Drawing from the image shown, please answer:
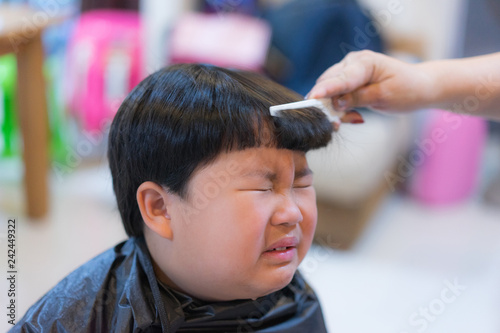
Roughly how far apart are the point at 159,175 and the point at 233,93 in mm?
171

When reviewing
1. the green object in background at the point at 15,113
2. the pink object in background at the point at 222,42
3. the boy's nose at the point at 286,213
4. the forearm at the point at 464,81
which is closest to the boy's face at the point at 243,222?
the boy's nose at the point at 286,213

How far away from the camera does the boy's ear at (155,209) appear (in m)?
0.91

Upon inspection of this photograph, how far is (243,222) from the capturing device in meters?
0.85

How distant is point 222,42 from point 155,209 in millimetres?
1887

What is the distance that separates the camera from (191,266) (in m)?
0.90

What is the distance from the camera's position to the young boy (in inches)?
33.9

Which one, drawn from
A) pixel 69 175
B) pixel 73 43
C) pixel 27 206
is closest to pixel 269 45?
pixel 73 43

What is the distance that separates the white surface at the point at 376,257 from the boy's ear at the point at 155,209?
0.56 metres

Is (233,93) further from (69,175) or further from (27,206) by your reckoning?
(69,175)

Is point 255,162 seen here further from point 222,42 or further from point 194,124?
point 222,42

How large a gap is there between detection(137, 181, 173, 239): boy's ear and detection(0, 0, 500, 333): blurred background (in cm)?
63

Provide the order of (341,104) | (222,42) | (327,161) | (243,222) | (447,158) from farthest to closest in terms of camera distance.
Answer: (222,42) → (447,158) → (327,161) → (341,104) → (243,222)

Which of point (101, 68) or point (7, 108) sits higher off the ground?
point (101, 68)

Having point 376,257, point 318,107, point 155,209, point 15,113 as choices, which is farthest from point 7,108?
point 318,107
